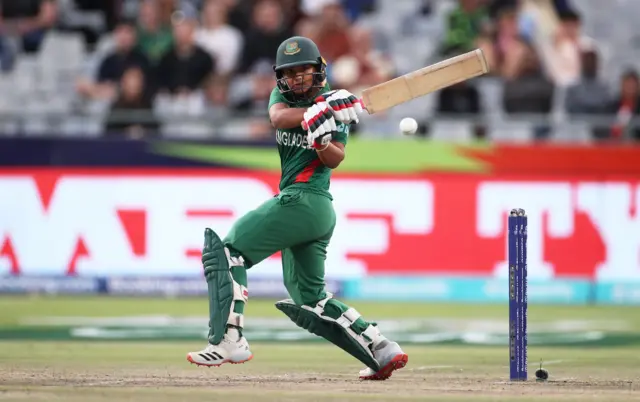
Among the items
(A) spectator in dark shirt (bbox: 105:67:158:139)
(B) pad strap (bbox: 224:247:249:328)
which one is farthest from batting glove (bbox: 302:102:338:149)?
(A) spectator in dark shirt (bbox: 105:67:158:139)

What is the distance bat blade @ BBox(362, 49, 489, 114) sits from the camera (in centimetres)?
840

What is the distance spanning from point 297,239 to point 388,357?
1.02m

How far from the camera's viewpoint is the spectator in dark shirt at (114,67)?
710 inches

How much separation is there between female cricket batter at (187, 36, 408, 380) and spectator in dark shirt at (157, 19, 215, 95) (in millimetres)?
9604

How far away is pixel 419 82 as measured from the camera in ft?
27.8

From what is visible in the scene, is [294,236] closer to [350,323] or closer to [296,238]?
[296,238]

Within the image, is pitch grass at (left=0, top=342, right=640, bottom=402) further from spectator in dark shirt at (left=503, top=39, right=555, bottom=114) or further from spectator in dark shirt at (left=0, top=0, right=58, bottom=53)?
spectator in dark shirt at (left=0, top=0, right=58, bottom=53)

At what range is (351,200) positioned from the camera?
→ 631 inches

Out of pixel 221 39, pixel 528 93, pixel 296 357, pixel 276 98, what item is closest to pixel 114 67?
pixel 221 39

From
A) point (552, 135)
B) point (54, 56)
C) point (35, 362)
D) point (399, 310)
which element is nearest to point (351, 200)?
point (399, 310)

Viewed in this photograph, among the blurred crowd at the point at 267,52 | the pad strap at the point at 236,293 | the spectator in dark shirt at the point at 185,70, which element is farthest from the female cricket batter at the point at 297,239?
the spectator in dark shirt at the point at 185,70

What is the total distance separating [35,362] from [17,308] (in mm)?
5645

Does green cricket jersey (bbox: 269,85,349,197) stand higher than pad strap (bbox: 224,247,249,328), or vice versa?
green cricket jersey (bbox: 269,85,349,197)

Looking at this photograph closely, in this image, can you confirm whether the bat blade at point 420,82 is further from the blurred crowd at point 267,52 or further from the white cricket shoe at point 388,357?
the blurred crowd at point 267,52
